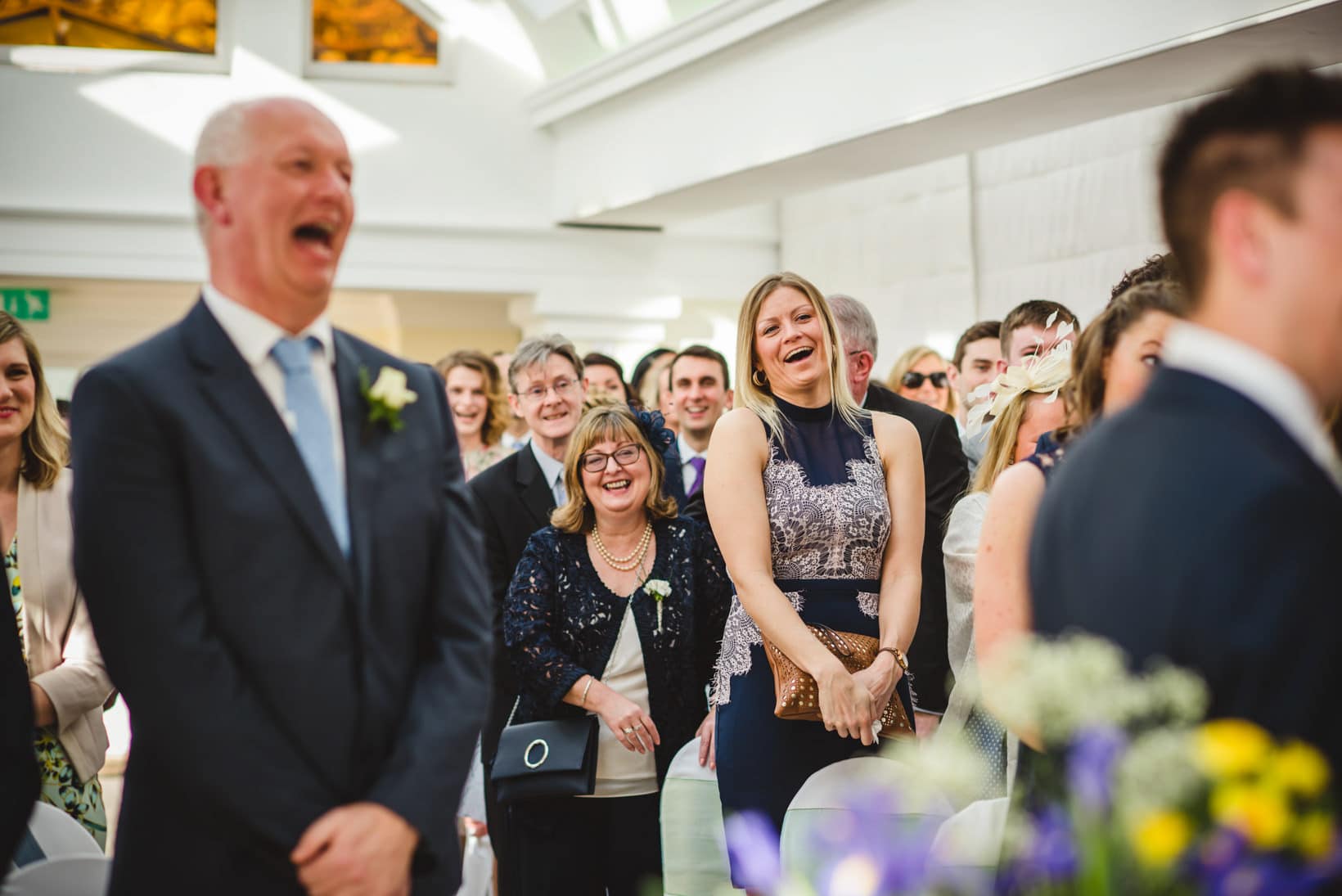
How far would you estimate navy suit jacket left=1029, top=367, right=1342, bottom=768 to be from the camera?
44.5 inches

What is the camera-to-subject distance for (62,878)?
211 centimetres

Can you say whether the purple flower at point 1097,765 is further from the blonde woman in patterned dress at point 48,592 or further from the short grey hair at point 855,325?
the short grey hair at point 855,325

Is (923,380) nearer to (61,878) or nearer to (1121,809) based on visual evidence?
(61,878)

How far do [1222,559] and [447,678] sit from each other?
1.17 m

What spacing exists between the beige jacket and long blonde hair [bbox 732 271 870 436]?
1.61 metres

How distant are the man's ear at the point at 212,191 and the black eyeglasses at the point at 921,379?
504 cm

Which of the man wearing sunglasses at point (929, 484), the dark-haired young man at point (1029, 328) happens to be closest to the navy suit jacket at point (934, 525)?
the man wearing sunglasses at point (929, 484)

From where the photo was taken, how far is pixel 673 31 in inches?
288

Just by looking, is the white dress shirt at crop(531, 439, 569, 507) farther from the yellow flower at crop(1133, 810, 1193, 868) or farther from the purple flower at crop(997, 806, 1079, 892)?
the yellow flower at crop(1133, 810, 1193, 868)

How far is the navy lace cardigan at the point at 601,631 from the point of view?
3.55 m

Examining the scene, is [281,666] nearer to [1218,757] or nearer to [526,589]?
[1218,757]

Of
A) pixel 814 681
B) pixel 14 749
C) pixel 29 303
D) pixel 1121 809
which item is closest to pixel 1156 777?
pixel 1121 809

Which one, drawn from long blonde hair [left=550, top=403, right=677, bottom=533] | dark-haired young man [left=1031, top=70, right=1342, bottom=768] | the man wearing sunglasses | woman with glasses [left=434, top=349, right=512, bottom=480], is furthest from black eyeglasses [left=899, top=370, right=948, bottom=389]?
dark-haired young man [left=1031, top=70, right=1342, bottom=768]

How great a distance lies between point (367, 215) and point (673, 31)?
2588mm
